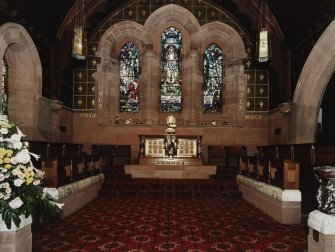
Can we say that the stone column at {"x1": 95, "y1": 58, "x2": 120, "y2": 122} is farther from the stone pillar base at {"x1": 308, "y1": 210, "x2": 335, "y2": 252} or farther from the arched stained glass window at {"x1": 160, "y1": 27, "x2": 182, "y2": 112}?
the stone pillar base at {"x1": 308, "y1": 210, "x2": 335, "y2": 252}

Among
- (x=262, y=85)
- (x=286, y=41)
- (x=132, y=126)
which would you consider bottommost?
(x=132, y=126)

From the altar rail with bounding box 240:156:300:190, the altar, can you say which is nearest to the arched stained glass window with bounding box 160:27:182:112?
the altar

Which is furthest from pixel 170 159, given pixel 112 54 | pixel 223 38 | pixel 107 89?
pixel 223 38

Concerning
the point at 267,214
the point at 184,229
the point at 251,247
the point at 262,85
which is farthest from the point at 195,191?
the point at 262,85

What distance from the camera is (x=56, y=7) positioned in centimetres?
1103

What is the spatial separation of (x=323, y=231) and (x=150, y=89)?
11.0 meters

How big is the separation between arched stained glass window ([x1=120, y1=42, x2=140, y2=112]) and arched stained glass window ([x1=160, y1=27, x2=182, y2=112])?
107cm

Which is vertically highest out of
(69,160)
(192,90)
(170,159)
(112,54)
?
(112,54)

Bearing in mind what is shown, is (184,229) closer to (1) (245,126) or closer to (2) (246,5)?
(1) (245,126)

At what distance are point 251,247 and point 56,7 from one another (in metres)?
9.90

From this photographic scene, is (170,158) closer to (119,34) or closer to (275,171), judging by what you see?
(275,171)

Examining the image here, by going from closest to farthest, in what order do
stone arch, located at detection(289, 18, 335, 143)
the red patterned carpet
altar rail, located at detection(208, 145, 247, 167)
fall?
the red patterned carpet
stone arch, located at detection(289, 18, 335, 143)
altar rail, located at detection(208, 145, 247, 167)

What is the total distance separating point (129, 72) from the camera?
45.7 feet

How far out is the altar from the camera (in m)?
9.91
